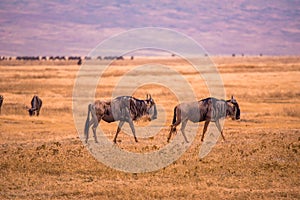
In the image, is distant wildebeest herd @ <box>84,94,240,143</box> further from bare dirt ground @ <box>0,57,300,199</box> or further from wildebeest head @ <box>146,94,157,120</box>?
bare dirt ground @ <box>0,57,300,199</box>

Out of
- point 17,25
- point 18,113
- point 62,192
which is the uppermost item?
point 17,25

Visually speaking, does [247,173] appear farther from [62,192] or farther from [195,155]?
[62,192]

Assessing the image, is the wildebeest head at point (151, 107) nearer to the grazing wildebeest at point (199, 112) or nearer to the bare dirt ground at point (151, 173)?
the bare dirt ground at point (151, 173)

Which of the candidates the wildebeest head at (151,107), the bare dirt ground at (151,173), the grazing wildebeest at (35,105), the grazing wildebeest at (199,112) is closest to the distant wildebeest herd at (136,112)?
the grazing wildebeest at (199,112)

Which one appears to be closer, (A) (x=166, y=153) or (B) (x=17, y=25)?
(A) (x=166, y=153)

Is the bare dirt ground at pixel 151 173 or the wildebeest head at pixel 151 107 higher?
the wildebeest head at pixel 151 107

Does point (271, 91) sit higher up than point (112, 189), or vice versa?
point (271, 91)

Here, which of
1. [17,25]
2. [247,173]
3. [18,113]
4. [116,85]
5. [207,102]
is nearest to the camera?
[247,173]

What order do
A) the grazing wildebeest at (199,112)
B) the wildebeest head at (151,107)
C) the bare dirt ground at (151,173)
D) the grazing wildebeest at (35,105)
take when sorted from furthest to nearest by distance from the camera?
1. the grazing wildebeest at (35,105)
2. the wildebeest head at (151,107)
3. the grazing wildebeest at (199,112)
4. the bare dirt ground at (151,173)

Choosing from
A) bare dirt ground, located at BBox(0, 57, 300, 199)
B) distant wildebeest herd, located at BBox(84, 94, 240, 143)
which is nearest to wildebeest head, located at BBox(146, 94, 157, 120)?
distant wildebeest herd, located at BBox(84, 94, 240, 143)

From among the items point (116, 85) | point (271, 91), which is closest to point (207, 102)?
point (271, 91)

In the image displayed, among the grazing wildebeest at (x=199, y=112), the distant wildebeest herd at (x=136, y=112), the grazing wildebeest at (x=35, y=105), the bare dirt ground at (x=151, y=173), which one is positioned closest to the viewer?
the bare dirt ground at (x=151, y=173)

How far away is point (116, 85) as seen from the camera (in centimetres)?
4947

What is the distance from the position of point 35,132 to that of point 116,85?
27403 millimetres
